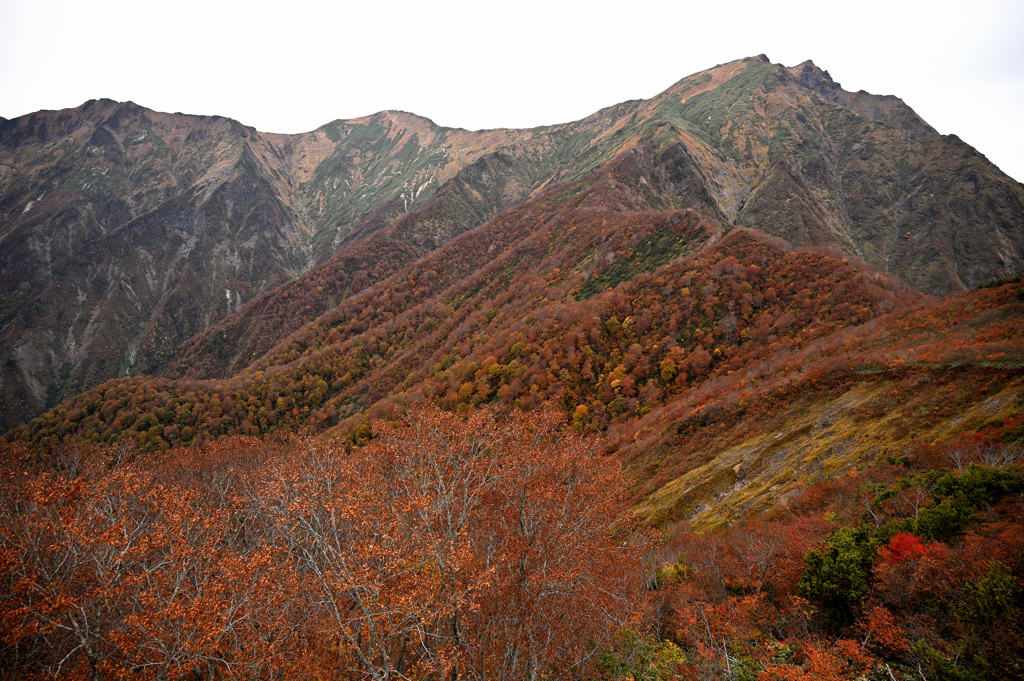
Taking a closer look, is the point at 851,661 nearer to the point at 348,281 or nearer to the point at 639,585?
the point at 639,585

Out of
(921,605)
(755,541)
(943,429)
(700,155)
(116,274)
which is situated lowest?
(755,541)

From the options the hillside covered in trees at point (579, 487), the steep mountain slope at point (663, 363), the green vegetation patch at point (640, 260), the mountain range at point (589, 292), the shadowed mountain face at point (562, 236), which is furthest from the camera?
the shadowed mountain face at point (562, 236)

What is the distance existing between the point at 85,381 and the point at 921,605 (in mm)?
215633

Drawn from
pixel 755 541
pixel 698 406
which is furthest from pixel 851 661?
pixel 698 406

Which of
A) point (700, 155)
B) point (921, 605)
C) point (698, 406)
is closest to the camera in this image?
point (921, 605)

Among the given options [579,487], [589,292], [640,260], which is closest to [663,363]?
[589,292]

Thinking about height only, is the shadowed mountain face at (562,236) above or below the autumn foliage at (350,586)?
above

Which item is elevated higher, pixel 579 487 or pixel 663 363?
pixel 663 363

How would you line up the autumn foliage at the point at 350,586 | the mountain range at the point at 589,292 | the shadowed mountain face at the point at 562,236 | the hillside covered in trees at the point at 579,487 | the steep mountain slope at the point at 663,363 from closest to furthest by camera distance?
the hillside covered in trees at the point at 579,487
the autumn foliage at the point at 350,586
the steep mountain slope at the point at 663,363
the mountain range at the point at 589,292
the shadowed mountain face at the point at 562,236

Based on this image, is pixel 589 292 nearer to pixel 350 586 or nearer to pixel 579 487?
pixel 579 487

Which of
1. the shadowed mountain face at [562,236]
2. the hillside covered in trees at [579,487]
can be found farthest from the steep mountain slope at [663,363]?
the shadowed mountain face at [562,236]

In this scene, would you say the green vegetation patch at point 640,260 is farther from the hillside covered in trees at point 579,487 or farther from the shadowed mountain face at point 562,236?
the shadowed mountain face at point 562,236

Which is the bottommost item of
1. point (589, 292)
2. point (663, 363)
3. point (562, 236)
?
point (663, 363)

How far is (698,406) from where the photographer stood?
3303 cm
